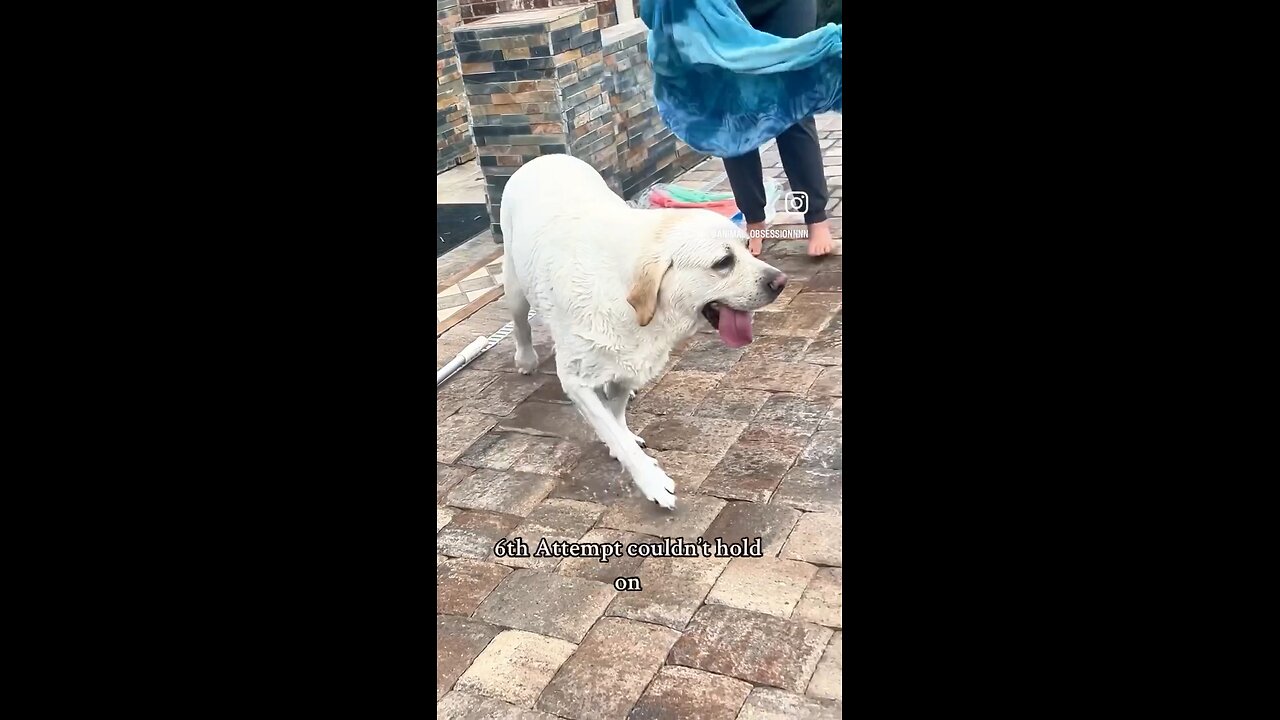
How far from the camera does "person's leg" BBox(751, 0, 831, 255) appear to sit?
181 cm

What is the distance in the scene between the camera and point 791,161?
1.94 metres

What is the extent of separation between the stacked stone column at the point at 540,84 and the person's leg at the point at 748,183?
0.41 metres

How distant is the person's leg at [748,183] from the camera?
1.95 meters

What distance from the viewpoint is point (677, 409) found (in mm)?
2076

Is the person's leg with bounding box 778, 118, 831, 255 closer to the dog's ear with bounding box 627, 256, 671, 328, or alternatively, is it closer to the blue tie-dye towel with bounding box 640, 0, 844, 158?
the blue tie-dye towel with bounding box 640, 0, 844, 158

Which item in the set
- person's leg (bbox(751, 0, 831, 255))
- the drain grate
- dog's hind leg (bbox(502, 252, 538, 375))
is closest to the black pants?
person's leg (bbox(751, 0, 831, 255))

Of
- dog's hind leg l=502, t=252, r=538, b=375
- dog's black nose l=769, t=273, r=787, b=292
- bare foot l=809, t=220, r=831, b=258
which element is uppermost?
dog's black nose l=769, t=273, r=787, b=292

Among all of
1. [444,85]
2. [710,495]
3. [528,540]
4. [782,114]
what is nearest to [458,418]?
[528,540]

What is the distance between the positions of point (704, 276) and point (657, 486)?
0.47m

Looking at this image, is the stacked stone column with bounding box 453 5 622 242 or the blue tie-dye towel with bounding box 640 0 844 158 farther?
the stacked stone column with bounding box 453 5 622 242

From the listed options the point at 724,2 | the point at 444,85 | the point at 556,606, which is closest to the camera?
the point at 556,606

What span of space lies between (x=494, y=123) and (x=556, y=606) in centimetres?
137

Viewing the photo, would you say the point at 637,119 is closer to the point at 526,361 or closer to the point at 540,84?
the point at 540,84
